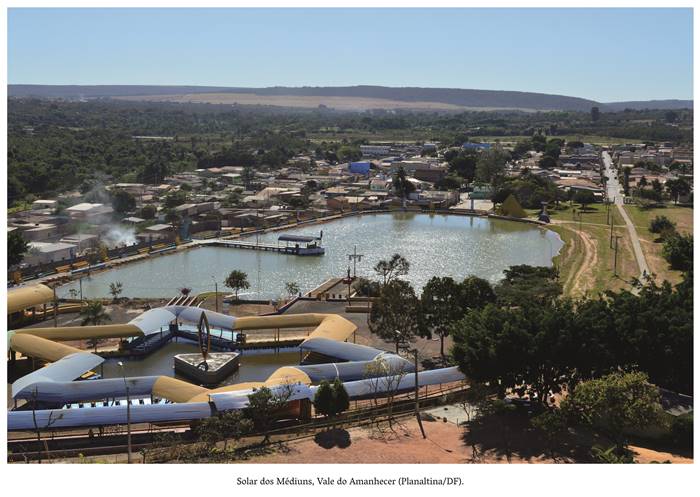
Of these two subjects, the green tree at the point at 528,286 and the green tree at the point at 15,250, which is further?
the green tree at the point at 15,250

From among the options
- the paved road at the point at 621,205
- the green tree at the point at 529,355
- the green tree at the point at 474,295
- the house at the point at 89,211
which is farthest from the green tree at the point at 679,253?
the house at the point at 89,211

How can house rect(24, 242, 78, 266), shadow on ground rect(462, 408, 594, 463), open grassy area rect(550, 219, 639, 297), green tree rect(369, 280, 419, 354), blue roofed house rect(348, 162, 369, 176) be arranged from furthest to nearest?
blue roofed house rect(348, 162, 369, 176) → house rect(24, 242, 78, 266) → open grassy area rect(550, 219, 639, 297) → green tree rect(369, 280, 419, 354) → shadow on ground rect(462, 408, 594, 463)

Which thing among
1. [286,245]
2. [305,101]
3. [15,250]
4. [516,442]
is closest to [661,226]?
[286,245]

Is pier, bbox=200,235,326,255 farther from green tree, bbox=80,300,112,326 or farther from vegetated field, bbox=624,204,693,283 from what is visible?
vegetated field, bbox=624,204,693,283

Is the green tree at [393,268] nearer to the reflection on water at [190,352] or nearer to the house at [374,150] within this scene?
the reflection on water at [190,352]

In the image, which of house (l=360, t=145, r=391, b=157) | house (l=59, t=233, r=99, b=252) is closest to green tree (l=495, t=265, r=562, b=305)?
house (l=59, t=233, r=99, b=252)

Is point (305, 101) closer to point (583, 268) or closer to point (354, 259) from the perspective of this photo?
point (354, 259)
